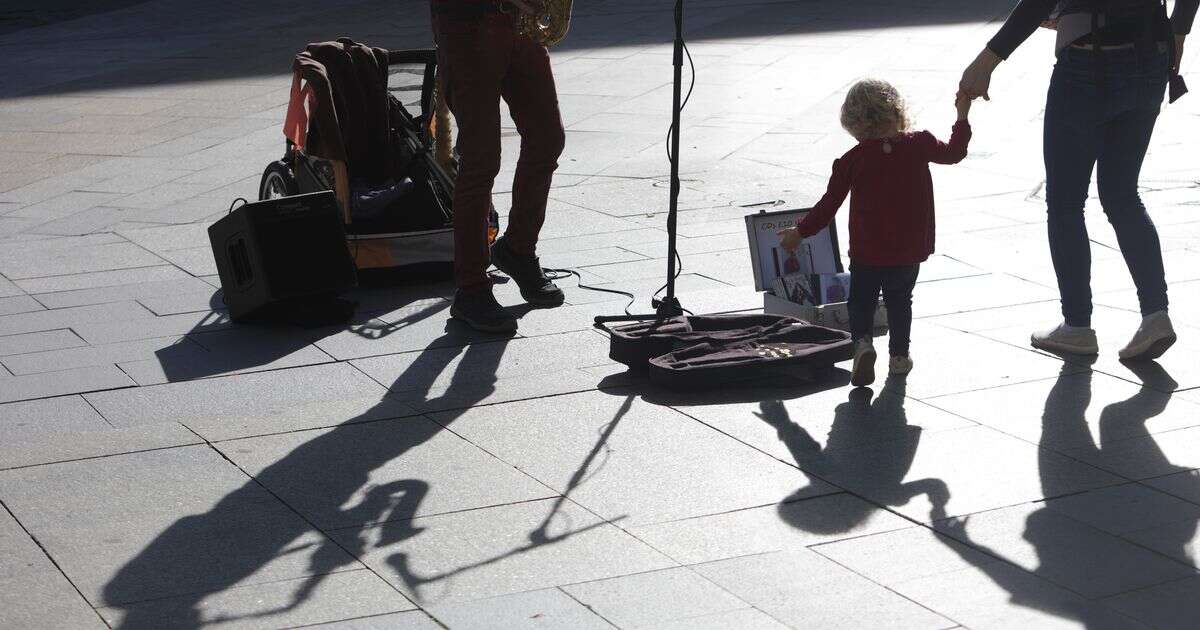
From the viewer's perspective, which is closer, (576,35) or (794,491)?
(794,491)

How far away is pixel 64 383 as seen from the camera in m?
5.45

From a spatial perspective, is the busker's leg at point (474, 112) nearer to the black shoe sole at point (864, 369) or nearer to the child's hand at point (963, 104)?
the black shoe sole at point (864, 369)

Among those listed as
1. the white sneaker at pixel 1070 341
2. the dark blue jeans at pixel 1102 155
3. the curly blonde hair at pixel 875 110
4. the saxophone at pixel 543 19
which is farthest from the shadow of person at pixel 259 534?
the dark blue jeans at pixel 1102 155

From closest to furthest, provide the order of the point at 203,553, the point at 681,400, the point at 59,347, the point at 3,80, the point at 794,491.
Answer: the point at 203,553, the point at 794,491, the point at 681,400, the point at 59,347, the point at 3,80

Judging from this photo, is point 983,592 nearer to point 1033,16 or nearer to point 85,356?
point 1033,16

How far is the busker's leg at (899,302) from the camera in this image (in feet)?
17.1

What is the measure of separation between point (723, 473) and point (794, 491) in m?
0.25

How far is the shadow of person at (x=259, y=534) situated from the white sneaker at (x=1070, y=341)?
2.26 metres

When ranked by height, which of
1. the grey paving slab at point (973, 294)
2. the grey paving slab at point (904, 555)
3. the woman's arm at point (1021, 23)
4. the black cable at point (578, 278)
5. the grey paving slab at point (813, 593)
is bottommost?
the grey paving slab at point (973, 294)

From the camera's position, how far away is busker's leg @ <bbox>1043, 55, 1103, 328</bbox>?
517 centimetres

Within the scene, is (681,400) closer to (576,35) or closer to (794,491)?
(794,491)

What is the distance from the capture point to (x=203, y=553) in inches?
152

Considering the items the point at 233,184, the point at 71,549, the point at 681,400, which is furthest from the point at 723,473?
the point at 233,184

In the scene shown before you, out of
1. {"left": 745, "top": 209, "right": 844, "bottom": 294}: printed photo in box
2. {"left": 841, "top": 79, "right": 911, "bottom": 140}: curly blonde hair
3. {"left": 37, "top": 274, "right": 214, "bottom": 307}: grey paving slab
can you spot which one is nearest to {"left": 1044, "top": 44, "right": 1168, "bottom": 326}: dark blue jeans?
{"left": 841, "top": 79, "right": 911, "bottom": 140}: curly blonde hair
